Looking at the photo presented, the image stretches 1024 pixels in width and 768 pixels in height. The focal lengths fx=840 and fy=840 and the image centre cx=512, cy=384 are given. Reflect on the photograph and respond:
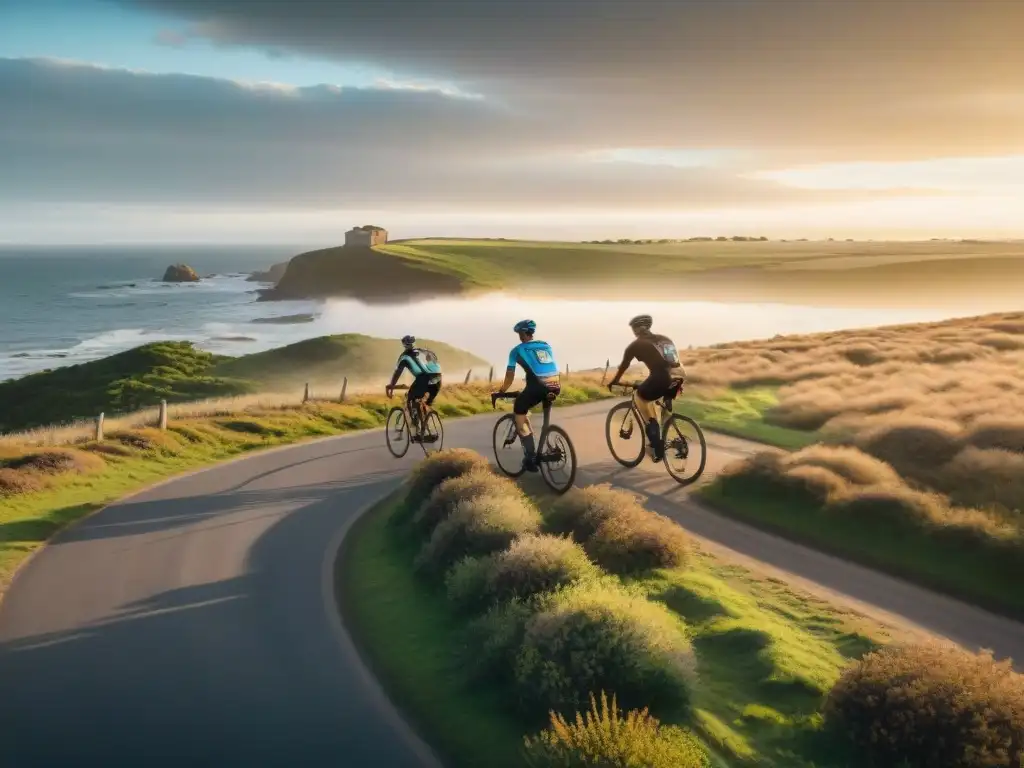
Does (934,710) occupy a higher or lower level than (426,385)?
lower

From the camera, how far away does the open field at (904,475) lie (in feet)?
42.0

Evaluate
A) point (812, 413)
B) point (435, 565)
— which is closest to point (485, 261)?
point (812, 413)

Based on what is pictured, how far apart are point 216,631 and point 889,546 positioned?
33.9ft

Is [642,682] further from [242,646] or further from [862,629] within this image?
[242,646]

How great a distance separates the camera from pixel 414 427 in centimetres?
2197

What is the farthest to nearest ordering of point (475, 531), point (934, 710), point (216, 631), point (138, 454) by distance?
point (138, 454) → point (475, 531) → point (216, 631) → point (934, 710)

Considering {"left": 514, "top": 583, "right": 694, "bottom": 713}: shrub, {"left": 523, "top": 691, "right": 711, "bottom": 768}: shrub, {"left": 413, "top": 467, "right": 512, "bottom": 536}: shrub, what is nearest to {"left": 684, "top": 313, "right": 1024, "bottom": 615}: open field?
{"left": 413, "top": 467, "right": 512, "bottom": 536}: shrub

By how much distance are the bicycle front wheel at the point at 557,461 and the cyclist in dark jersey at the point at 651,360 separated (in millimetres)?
1546

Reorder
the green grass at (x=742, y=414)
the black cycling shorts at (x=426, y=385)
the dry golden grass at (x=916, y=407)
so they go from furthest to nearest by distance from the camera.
A: the green grass at (x=742, y=414)
the black cycling shorts at (x=426, y=385)
the dry golden grass at (x=916, y=407)

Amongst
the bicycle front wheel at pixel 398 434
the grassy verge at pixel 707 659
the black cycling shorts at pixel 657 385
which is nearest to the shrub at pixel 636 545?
the grassy verge at pixel 707 659

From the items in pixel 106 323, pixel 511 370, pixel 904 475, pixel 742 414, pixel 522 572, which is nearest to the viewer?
pixel 522 572

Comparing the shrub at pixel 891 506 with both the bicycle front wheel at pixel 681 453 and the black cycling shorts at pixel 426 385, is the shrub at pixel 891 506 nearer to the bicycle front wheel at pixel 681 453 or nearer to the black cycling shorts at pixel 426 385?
the bicycle front wheel at pixel 681 453

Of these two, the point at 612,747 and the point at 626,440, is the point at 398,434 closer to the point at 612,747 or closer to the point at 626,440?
the point at 626,440

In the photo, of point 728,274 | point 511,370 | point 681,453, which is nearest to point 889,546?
point 681,453
